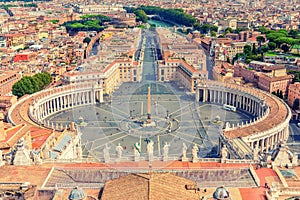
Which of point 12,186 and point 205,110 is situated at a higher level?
→ point 12,186

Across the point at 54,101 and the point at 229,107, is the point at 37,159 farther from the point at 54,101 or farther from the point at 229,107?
the point at 229,107

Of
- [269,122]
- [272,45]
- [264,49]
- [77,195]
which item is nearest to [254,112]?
[269,122]

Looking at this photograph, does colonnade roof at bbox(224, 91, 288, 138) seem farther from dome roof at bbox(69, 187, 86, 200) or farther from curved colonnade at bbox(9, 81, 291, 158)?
dome roof at bbox(69, 187, 86, 200)

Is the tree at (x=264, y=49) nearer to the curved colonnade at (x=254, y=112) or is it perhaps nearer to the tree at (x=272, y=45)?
the tree at (x=272, y=45)

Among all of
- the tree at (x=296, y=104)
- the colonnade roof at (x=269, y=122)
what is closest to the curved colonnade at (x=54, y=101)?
the colonnade roof at (x=269, y=122)

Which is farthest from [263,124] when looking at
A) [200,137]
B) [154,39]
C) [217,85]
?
[154,39]

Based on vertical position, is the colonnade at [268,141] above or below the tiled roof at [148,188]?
below

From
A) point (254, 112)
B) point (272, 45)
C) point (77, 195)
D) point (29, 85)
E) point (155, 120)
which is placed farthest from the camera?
point (272, 45)

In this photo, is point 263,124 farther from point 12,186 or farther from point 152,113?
point 12,186

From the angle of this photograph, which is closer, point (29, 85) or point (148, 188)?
point (148, 188)
